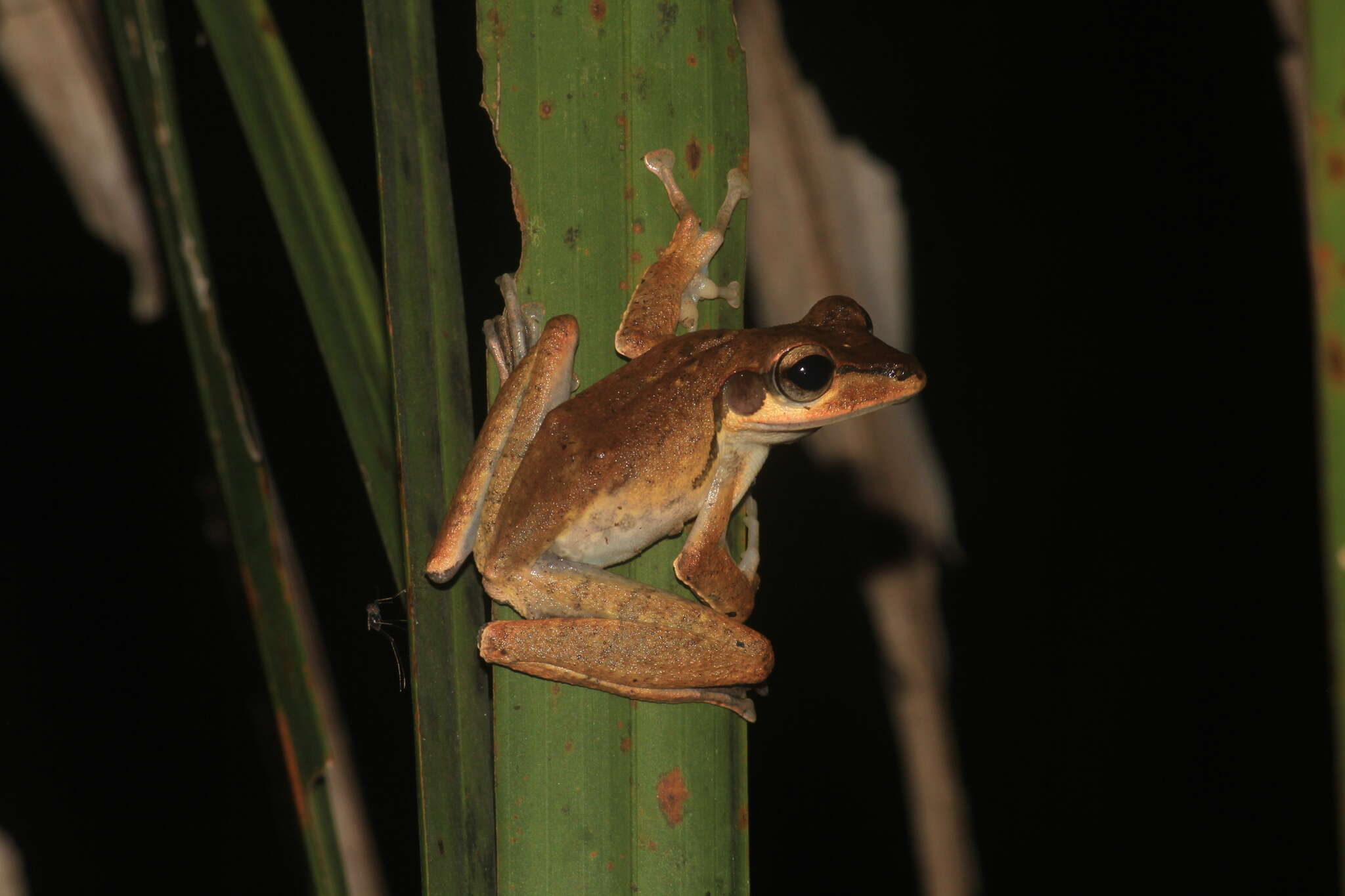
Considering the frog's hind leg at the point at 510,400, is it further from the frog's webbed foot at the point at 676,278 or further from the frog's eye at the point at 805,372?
the frog's eye at the point at 805,372

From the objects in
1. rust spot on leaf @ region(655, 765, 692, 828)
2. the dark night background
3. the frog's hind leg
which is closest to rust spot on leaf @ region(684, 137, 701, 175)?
the frog's hind leg

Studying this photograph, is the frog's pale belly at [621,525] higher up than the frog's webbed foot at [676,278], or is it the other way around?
the frog's webbed foot at [676,278]

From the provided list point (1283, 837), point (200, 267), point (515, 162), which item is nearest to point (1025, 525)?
point (1283, 837)

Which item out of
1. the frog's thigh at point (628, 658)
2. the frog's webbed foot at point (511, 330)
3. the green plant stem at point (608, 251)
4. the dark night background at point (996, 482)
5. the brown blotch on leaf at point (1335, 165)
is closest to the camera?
the brown blotch on leaf at point (1335, 165)

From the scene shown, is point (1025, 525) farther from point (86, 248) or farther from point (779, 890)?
point (86, 248)

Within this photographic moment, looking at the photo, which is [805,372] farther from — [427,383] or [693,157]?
[427,383]

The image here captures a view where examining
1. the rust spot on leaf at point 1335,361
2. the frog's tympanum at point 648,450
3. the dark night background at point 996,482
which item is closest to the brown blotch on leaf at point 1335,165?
the rust spot on leaf at point 1335,361

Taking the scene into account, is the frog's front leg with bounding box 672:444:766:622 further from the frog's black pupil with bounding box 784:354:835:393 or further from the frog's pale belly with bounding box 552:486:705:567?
the frog's black pupil with bounding box 784:354:835:393
